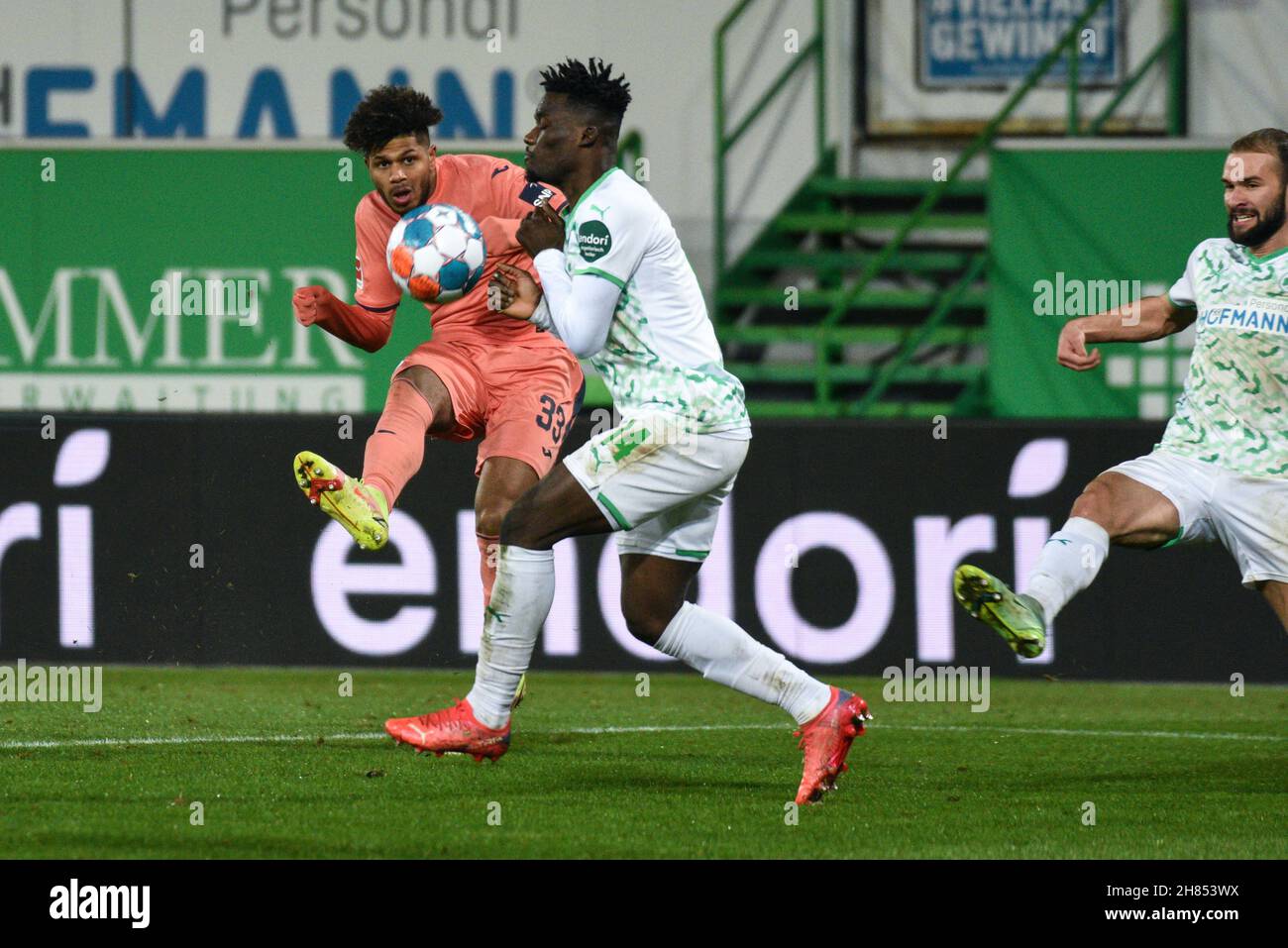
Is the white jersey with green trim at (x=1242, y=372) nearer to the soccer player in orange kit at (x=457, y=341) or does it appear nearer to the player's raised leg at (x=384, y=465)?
the soccer player in orange kit at (x=457, y=341)

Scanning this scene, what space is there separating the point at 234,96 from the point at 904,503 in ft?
23.1

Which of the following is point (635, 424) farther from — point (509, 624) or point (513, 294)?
point (509, 624)

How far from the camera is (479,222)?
7.84 meters

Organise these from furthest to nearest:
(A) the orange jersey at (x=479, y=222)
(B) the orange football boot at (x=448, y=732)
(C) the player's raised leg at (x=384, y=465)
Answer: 1. (A) the orange jersey at (x=479, y=222)
2. (C) the player's raised leg at (x=384, y=465)
3. (B) the orange football boot at (x=448, y=732)

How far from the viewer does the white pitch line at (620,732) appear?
289 inches

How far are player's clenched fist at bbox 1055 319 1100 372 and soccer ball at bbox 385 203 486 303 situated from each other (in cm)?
210

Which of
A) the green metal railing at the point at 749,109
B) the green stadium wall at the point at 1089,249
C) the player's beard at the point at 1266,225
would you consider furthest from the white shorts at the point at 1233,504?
the green metal railing at the point at 749,109

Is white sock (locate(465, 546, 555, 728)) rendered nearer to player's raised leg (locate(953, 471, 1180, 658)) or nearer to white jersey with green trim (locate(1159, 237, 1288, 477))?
player's raised leg (locate(953, 471, 1180, 658))

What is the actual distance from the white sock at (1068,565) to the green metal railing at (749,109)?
29.1 feet

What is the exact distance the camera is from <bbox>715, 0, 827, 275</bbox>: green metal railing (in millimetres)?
14836

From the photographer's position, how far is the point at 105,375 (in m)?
13.0

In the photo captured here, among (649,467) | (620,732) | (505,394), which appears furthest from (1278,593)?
(505,394)

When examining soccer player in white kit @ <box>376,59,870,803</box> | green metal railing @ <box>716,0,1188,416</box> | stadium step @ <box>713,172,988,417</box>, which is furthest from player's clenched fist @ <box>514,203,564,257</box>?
stadium step @ <box>713,172,988,417</box>

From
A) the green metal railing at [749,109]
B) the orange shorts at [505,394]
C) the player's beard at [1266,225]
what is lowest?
the orange shorts at [505,394]
